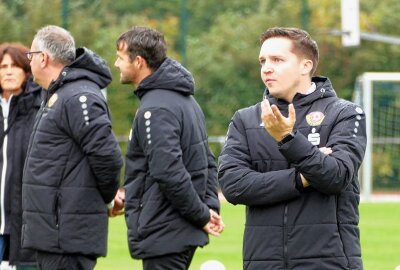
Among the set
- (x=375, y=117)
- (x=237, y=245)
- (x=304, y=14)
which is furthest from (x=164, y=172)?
(x=375, y=117)

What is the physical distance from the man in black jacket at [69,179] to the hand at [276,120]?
2.01 metres

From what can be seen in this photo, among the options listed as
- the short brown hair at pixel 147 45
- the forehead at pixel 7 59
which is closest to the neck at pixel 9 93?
the forehead at pixel 7 59

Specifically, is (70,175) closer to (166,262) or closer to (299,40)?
(166,262)

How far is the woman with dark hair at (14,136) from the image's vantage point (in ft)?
25.6

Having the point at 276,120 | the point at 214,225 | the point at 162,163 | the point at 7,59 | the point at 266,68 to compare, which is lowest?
the point at 214,225

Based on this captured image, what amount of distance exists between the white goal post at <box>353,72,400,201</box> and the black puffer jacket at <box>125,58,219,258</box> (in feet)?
63.9

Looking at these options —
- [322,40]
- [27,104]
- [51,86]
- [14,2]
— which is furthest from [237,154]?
[322,40]

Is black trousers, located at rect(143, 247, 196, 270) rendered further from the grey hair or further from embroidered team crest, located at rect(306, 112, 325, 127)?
embroidered team crest, located at rect(306, 112, 325, 127)

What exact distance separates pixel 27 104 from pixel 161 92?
4.56 feet

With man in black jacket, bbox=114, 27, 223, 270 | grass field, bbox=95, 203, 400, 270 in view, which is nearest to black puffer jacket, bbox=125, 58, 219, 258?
man in black jacket, bbox=114, 27, 223, 270

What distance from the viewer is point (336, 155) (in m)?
5.27

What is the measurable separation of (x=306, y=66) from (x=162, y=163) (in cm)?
152

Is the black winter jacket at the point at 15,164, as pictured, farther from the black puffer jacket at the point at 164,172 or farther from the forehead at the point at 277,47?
the forehead at the point at 277,47

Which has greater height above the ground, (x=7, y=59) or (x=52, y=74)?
(x=7, y=59)
